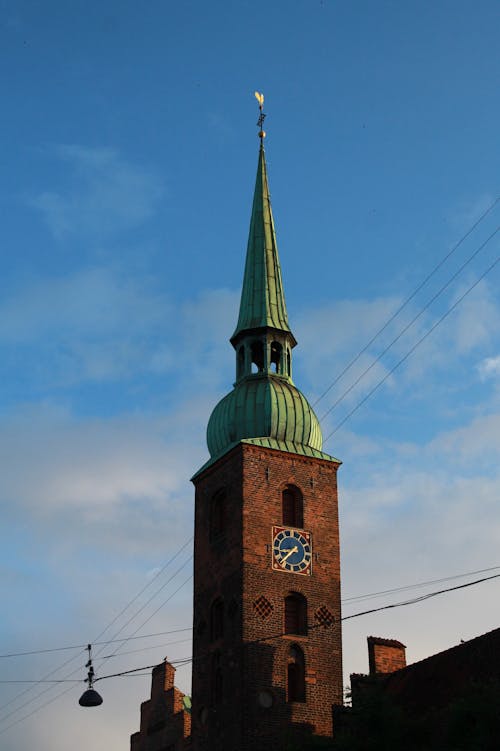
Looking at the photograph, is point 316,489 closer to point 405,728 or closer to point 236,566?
point 236,566

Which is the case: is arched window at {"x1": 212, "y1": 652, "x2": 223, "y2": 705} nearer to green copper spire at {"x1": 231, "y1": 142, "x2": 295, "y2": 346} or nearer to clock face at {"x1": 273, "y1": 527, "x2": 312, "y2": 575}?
clock face at {"x1": 273, "y1": 527, "x2": 312, "y2": 575}

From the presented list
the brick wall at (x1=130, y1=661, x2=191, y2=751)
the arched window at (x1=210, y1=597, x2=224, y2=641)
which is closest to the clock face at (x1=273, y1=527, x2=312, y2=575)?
the arched window at (x1=210, y1=597, x2=224, y2=641)

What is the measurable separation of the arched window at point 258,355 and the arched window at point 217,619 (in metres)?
9.72

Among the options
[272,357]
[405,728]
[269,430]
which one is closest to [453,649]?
[405,728]

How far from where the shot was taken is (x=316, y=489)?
46.4 metres

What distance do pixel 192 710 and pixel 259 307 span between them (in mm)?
15713

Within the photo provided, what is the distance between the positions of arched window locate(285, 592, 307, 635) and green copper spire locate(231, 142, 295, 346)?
11.0 m

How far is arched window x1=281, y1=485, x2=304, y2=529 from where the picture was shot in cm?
4544

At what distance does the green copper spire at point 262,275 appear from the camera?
50188 millimetres

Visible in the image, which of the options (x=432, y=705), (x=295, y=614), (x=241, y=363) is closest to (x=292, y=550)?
(x=295, y=614)

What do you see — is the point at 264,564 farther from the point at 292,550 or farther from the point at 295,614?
the point at 295,614

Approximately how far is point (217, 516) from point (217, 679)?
240 inches

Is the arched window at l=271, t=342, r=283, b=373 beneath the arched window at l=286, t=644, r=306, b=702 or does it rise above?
above

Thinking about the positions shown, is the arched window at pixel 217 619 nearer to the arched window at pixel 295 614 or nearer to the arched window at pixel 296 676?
the arched window at pixel 295 614
